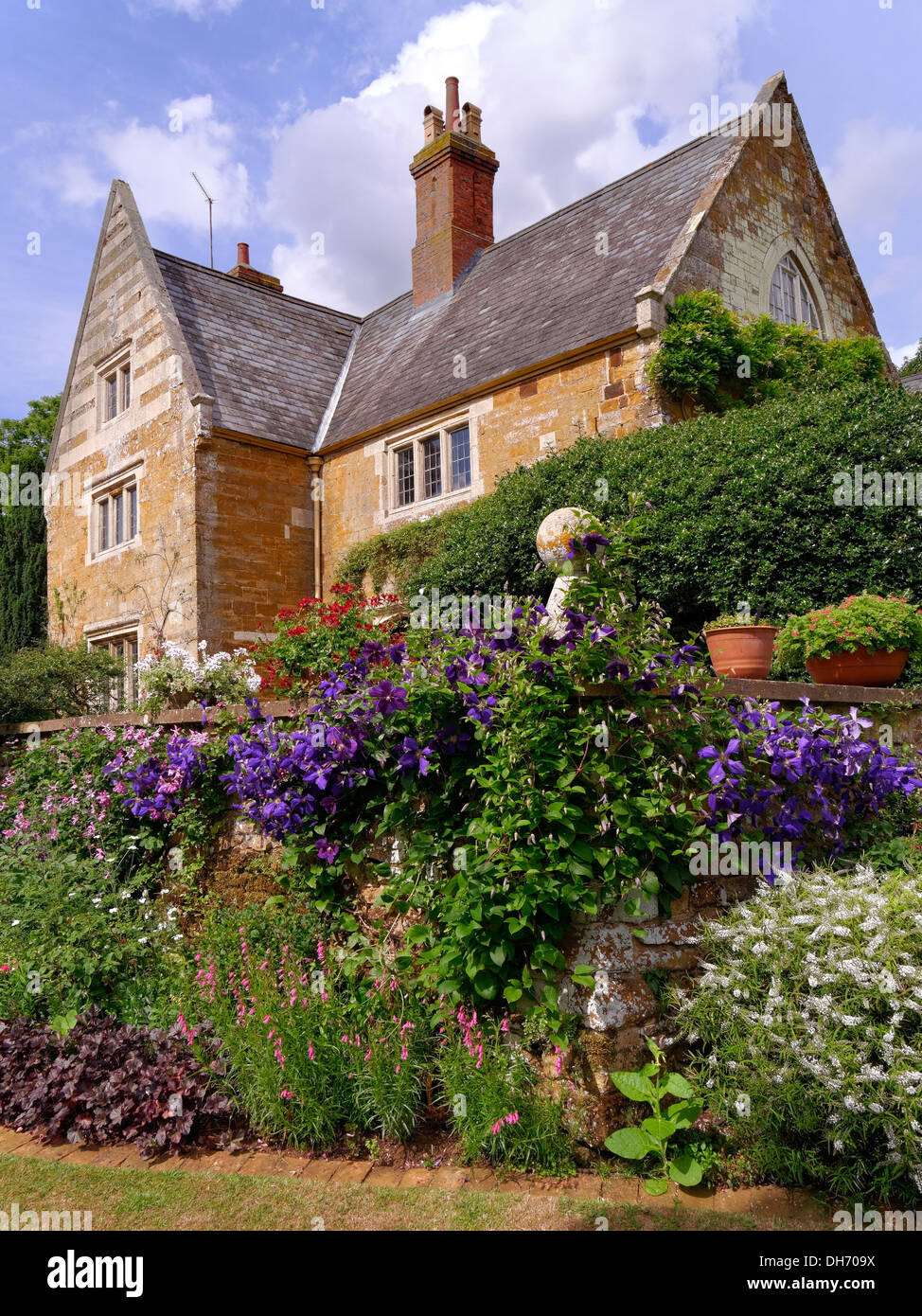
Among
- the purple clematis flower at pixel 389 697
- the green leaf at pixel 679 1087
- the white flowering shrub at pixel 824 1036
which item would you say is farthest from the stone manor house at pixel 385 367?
the green leaf at pixel 679 1087

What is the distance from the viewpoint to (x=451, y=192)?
642 inches

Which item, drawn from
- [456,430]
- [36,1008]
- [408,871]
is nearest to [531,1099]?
[408,871]

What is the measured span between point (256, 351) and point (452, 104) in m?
5.77

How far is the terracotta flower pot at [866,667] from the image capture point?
5.44 meters

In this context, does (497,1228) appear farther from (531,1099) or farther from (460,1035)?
(460,1035)

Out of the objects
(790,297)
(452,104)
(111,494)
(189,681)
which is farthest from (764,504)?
(111,494)

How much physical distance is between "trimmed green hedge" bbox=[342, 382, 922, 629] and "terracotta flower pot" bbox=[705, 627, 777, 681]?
154cm

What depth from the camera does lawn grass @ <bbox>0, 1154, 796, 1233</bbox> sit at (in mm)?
3135

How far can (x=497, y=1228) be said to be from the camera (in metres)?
3.10

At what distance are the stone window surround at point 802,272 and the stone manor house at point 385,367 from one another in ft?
0.14

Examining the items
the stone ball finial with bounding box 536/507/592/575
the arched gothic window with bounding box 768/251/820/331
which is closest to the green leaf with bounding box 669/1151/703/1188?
the stone ball finial with bounding box 536/507/592/575

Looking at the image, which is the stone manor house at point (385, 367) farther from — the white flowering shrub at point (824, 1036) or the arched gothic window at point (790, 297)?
the white flowering shrub at point (824, 1036)
